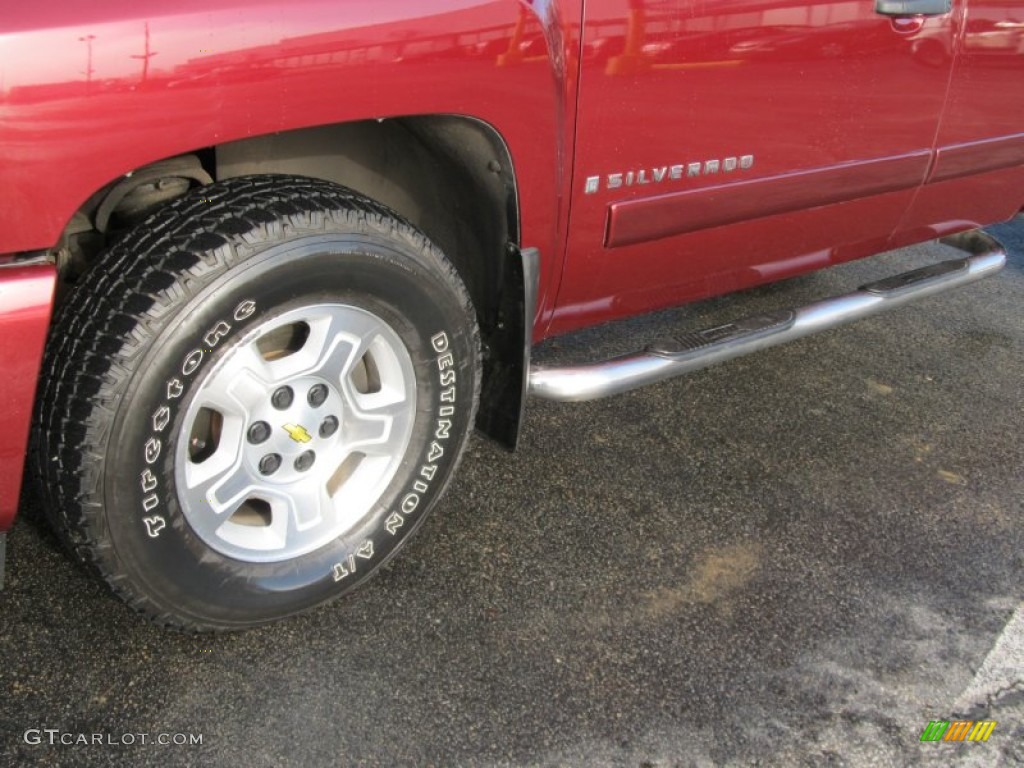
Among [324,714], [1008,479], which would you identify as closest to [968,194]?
[1008,479]

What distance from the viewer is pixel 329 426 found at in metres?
2.18

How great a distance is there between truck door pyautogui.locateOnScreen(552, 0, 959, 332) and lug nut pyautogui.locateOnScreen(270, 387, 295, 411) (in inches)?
28.2

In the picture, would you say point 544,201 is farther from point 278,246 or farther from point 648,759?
point 648,759

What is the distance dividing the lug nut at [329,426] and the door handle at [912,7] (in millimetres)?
1602

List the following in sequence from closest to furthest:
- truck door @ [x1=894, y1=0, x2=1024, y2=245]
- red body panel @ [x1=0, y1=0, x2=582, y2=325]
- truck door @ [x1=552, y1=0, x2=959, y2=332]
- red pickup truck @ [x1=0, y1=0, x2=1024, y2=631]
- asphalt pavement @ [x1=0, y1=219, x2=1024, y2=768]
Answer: red body panel @ [x1=0, y1=0, x2=582, y2=325]
red pickup truck @ [x1=0, y1=0, x2=1024, y2=631]
asphalt pavement @ [x1=0, y1=219, x2=1024, y2=768]
truck door @ [x1=552, y1=0, x2=959, y2=332]
truck door @ [x1=894, y1=0, x2=1024, y2=245]

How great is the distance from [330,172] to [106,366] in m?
0.77

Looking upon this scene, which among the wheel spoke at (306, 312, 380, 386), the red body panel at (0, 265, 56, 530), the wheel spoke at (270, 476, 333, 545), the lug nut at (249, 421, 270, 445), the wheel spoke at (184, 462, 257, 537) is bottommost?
the wheel spoke at (270, 476, 333, 545)

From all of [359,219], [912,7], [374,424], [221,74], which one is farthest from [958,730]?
[221,74]

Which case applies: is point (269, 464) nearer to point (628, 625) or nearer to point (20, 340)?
point (20, 340)

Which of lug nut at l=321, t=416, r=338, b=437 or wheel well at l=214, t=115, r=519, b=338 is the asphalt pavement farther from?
wheel well at l=214, t=115, r=519, b=338

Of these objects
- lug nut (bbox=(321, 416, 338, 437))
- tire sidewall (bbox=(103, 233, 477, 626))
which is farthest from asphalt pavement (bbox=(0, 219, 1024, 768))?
lug nut (bbox=(321, 416, 338, 437))

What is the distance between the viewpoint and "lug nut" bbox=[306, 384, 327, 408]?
2.12m

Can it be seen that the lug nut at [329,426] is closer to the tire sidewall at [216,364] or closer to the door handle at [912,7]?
the tire sidewall at [216,364]

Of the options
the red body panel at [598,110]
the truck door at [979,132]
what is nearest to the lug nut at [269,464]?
the red body panel at [598,110]
